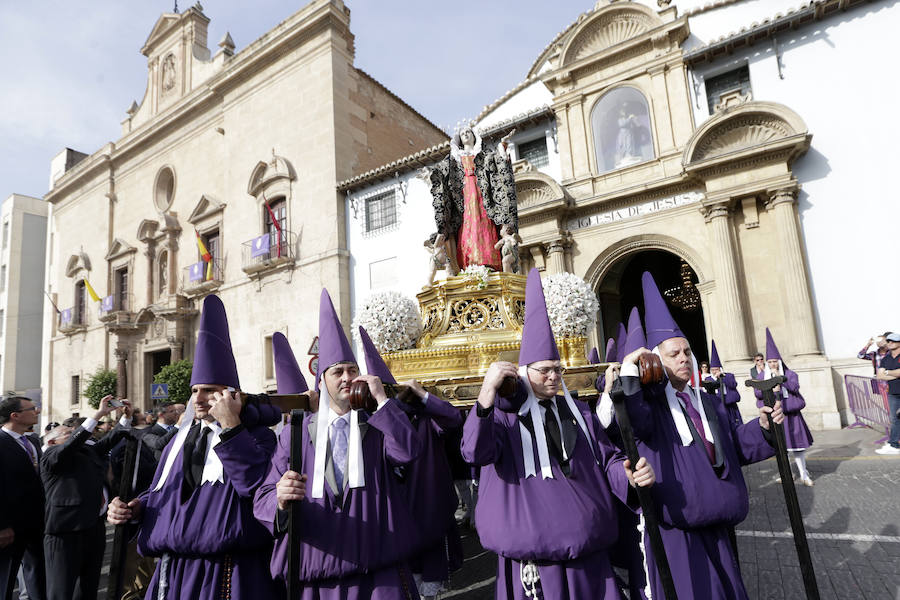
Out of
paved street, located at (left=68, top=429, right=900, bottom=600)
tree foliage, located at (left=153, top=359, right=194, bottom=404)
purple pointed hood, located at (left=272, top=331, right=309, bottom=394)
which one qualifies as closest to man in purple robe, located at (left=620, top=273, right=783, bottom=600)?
paved street, located at (left=68, top=429, right=900, bottom=600)

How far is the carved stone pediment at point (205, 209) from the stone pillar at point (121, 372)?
7.27 meters

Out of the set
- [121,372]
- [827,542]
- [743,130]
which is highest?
[743,130]

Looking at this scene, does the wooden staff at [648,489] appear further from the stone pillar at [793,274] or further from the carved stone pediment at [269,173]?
the carved stone pediment at [269,173]

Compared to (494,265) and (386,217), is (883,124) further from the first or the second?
(386,217)

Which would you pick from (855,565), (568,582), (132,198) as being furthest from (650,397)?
(132,198)

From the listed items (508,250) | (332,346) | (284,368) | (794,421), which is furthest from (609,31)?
(332,346)

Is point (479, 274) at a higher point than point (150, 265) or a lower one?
lower

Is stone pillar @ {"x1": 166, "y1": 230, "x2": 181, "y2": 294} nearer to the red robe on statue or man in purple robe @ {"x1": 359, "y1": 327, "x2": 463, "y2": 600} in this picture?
the red robe on statue

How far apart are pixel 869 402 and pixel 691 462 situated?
9662mm

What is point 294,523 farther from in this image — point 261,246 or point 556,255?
point 261,246

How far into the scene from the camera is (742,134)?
38.9 feet

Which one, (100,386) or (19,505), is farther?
(100,386)

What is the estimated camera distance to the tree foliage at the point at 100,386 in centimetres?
2267

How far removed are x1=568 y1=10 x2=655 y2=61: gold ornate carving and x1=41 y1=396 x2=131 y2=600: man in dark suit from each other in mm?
14328
